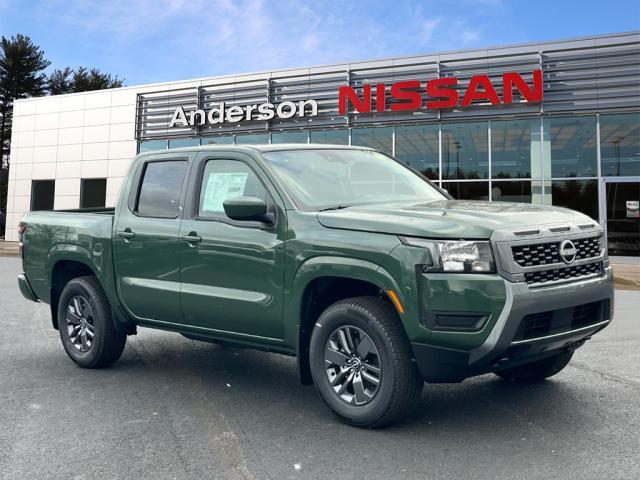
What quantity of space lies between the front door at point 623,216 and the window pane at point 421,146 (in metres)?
5.29

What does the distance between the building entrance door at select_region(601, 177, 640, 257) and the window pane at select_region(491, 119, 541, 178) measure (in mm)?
2233

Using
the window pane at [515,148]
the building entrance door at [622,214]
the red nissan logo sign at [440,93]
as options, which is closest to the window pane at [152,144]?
the red nissan logo sign at [440,93]

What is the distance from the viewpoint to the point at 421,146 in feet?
69.7

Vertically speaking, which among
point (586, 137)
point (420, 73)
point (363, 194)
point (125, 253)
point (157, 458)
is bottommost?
point (157, 458)

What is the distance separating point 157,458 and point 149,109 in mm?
24756

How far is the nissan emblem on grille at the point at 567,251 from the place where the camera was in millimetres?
3781

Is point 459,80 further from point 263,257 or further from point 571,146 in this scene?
point 263,257

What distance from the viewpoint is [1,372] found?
557 centimetres

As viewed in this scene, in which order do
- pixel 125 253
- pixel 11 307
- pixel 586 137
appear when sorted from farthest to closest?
pixel 586 137
pixel 11 307
pixel 125 253

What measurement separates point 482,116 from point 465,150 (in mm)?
1191

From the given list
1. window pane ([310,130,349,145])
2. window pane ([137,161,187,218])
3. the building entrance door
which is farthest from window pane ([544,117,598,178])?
window pane ([137,161,187,218])

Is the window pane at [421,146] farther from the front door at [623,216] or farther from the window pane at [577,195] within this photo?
the front door at [623,216]

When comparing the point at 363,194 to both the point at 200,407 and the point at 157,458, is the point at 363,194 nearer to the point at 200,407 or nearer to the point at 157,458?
the point at 200,407

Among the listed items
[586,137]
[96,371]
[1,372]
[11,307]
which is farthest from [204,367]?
[586,137]
